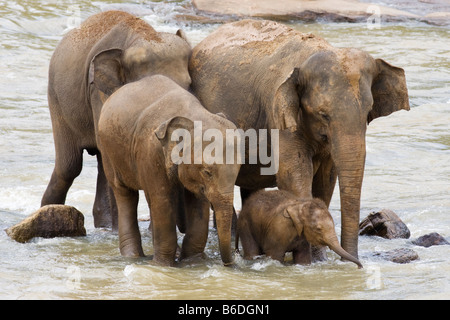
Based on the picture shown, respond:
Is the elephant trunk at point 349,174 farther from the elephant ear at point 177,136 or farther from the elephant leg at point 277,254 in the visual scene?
the elephant ear at point 177,136

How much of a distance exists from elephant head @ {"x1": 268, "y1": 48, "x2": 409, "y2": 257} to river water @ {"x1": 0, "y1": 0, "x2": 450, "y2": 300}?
0.66m

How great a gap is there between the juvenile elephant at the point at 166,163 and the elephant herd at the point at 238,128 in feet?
0.04

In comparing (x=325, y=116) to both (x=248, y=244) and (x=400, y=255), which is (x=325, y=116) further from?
(x=400, y=255)

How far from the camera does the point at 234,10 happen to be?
2481 centimetres

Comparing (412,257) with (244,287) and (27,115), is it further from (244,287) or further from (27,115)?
(27,115)

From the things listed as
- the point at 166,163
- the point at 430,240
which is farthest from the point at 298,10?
the point at 166,163

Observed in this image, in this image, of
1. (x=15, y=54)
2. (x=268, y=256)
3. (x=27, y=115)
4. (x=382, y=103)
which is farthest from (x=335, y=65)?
(x=15, y=54)

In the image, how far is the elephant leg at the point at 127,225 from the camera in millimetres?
8594

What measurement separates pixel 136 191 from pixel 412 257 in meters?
2.42

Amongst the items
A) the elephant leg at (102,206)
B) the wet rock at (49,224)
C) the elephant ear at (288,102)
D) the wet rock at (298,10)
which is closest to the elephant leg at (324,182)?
the elephant ear at (288,102)

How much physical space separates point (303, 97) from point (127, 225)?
6.29 feet

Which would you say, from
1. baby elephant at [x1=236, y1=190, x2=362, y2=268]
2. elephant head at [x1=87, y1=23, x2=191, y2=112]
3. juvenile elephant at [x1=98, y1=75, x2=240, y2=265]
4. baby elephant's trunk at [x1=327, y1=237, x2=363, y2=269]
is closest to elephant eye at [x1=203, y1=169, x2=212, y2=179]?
juvenile elephant at [x1=98, y1=75, x2=240, y2=265]

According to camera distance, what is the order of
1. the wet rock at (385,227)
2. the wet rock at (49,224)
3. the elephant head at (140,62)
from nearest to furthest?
the elephant head at (140,62) → the wet rock at (49,224) → the wet rock at (385,227)

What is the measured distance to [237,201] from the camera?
1212cm
